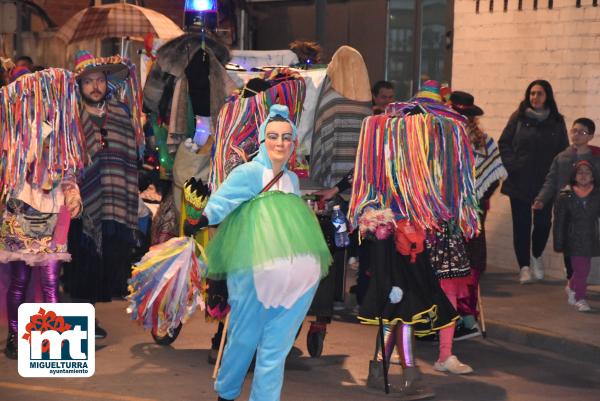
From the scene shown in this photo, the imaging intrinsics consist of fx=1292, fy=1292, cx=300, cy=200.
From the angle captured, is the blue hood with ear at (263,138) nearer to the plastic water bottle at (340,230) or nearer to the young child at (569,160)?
the plastic water bottle at (340,230)

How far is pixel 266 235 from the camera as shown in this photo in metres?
7.49

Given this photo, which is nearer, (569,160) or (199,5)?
(569,160)

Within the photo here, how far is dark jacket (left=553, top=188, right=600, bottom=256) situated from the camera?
484 inches

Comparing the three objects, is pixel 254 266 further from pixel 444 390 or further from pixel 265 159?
pixel 444 390

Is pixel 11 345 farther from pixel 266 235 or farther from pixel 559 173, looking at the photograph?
pixel 559 173

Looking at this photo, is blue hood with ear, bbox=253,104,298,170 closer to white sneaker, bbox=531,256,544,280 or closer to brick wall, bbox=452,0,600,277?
white sneaker, bbox=531,256,544,280

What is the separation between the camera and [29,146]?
31.7 ft

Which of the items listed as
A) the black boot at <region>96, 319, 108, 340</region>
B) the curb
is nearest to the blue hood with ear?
the black boot at <region>96, 319, 108, 340</region>

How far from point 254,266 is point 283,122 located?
949mm

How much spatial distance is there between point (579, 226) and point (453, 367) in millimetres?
3180

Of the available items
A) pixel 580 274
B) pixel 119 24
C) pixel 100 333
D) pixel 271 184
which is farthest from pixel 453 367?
pixel 119 24

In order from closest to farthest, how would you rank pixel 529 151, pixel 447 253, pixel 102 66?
pixel 447 253 < pixel 102 66 < pixel 529 151

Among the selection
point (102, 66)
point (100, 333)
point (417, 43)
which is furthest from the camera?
point (417, 43)

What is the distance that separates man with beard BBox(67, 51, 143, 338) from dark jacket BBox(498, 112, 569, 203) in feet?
16.0
